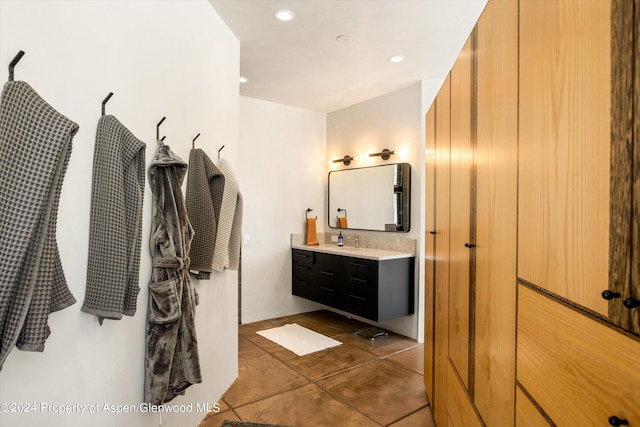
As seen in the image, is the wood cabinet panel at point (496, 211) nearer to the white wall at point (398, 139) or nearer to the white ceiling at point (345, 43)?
the white ceiling at point (345, 43)

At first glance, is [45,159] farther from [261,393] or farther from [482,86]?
[261,393]

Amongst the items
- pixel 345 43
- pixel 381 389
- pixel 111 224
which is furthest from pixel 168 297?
pixel 345 43

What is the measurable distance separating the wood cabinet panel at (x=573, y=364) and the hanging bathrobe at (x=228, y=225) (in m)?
1.78

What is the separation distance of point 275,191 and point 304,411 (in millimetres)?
2743

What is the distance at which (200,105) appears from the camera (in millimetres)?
2277

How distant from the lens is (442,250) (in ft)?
7.13

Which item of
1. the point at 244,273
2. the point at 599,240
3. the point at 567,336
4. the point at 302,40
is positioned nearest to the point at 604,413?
the point at 567,336

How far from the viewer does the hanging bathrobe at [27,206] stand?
0.93 metres

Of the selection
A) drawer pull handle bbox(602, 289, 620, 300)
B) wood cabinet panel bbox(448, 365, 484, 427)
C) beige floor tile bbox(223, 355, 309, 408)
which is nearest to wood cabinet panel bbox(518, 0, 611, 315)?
drawer pull handle bbox(602, 289, 620, 300)

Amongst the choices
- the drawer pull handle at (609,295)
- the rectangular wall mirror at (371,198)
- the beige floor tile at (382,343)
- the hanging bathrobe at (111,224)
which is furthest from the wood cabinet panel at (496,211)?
the rectangular wall mirror at (371,198)

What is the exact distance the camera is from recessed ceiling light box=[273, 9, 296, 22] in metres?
2.51

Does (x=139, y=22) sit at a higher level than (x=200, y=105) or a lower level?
higher

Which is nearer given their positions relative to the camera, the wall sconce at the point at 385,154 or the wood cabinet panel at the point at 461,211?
the wood cabinet panel at the point at 461,211

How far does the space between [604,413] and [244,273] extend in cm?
401
